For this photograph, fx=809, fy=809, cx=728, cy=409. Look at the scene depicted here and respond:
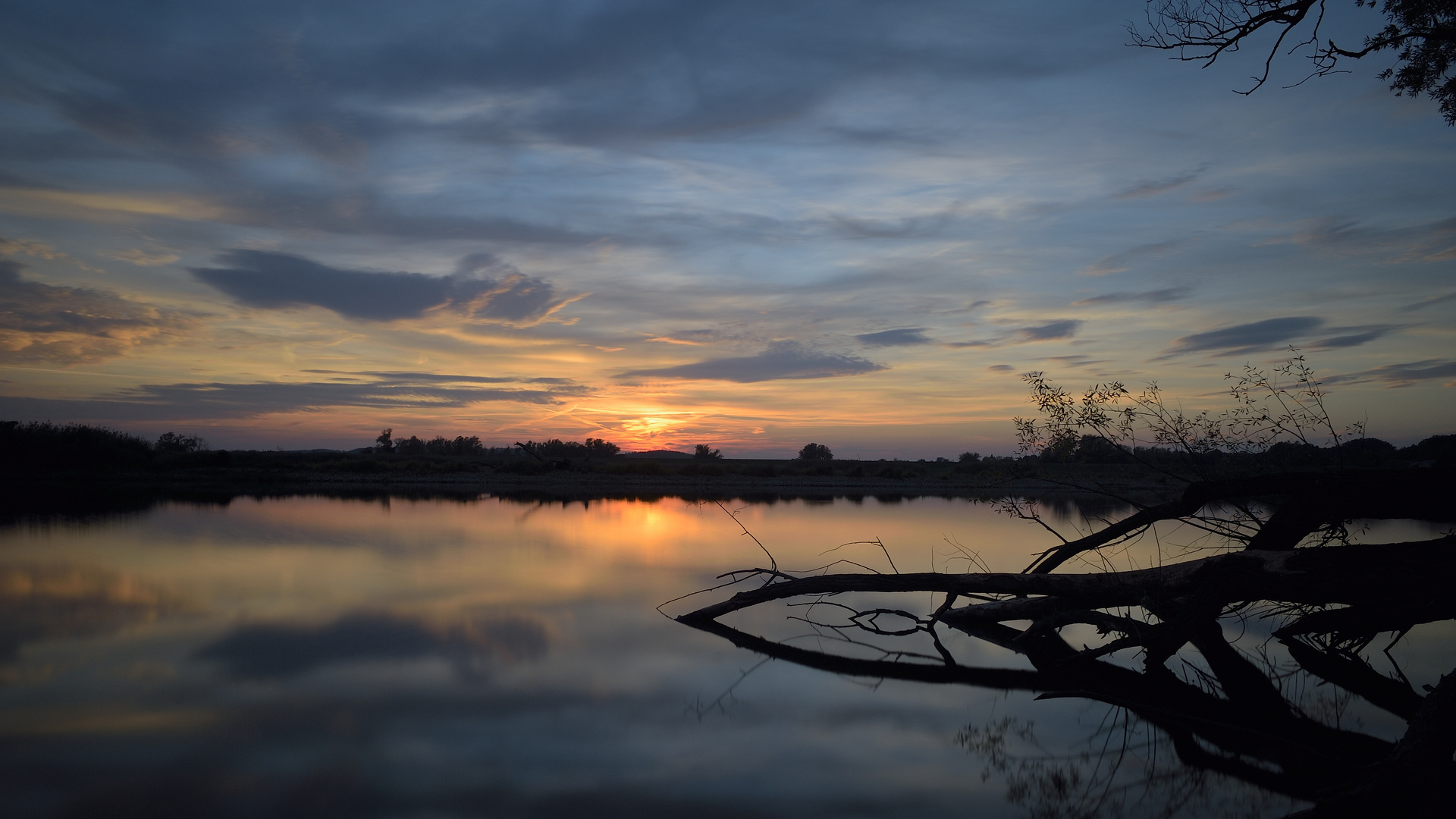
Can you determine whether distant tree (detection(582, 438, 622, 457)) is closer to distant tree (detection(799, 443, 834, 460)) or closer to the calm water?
distant tree (detection(799, 443, 834, 460))

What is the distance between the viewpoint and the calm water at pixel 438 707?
4387 millimetres

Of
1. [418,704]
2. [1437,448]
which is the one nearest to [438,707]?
[418,704]

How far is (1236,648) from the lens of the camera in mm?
8273

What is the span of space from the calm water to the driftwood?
0.48m

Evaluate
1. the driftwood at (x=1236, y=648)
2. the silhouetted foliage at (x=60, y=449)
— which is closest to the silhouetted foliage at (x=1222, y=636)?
the driftwood at (x=1236, y=648)

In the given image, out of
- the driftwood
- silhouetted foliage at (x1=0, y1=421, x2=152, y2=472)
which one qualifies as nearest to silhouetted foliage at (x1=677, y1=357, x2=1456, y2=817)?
the driftwood

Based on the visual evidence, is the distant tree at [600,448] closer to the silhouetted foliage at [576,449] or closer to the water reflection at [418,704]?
the silhouetted foliage at [576,449]

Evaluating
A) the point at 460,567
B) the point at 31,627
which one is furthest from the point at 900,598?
the point at 31,627

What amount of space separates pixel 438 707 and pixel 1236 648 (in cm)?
770

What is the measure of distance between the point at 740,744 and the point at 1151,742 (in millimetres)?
2743

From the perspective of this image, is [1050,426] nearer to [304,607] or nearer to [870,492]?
[304,607]

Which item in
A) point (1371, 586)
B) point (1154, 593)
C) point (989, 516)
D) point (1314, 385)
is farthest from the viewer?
point (989, 516)

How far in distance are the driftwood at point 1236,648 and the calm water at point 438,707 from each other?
0.48 m

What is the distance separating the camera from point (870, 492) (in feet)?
117
